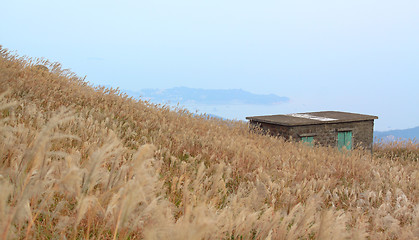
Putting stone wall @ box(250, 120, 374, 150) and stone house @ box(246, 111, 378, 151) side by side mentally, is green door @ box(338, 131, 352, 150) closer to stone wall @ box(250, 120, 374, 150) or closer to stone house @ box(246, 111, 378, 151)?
stone house @ box(246, 111, 378, 151)

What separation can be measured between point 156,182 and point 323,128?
13.7m

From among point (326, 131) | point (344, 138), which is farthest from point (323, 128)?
point (344, 138)

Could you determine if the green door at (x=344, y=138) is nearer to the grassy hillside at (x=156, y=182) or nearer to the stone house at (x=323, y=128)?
the stone house at (x=323, y=128)

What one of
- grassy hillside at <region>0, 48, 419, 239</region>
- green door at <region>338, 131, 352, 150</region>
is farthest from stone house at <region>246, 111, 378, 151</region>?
grassy hillside at <region>0, 48, 419, 239</region>

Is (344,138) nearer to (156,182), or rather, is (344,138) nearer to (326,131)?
(326,131)

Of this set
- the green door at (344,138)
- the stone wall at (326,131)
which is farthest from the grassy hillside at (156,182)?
the green door at (344,138)

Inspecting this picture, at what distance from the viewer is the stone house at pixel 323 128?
15070 mm

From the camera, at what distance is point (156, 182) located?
360cm

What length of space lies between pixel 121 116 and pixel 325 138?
10713mm

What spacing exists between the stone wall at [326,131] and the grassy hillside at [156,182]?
14.5ft

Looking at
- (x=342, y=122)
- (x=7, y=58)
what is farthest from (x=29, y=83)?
(x=342, y=122)

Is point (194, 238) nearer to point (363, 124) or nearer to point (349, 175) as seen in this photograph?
point (349, 175)

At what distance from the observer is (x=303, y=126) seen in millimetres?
15273

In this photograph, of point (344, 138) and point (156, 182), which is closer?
point (156, 182)
